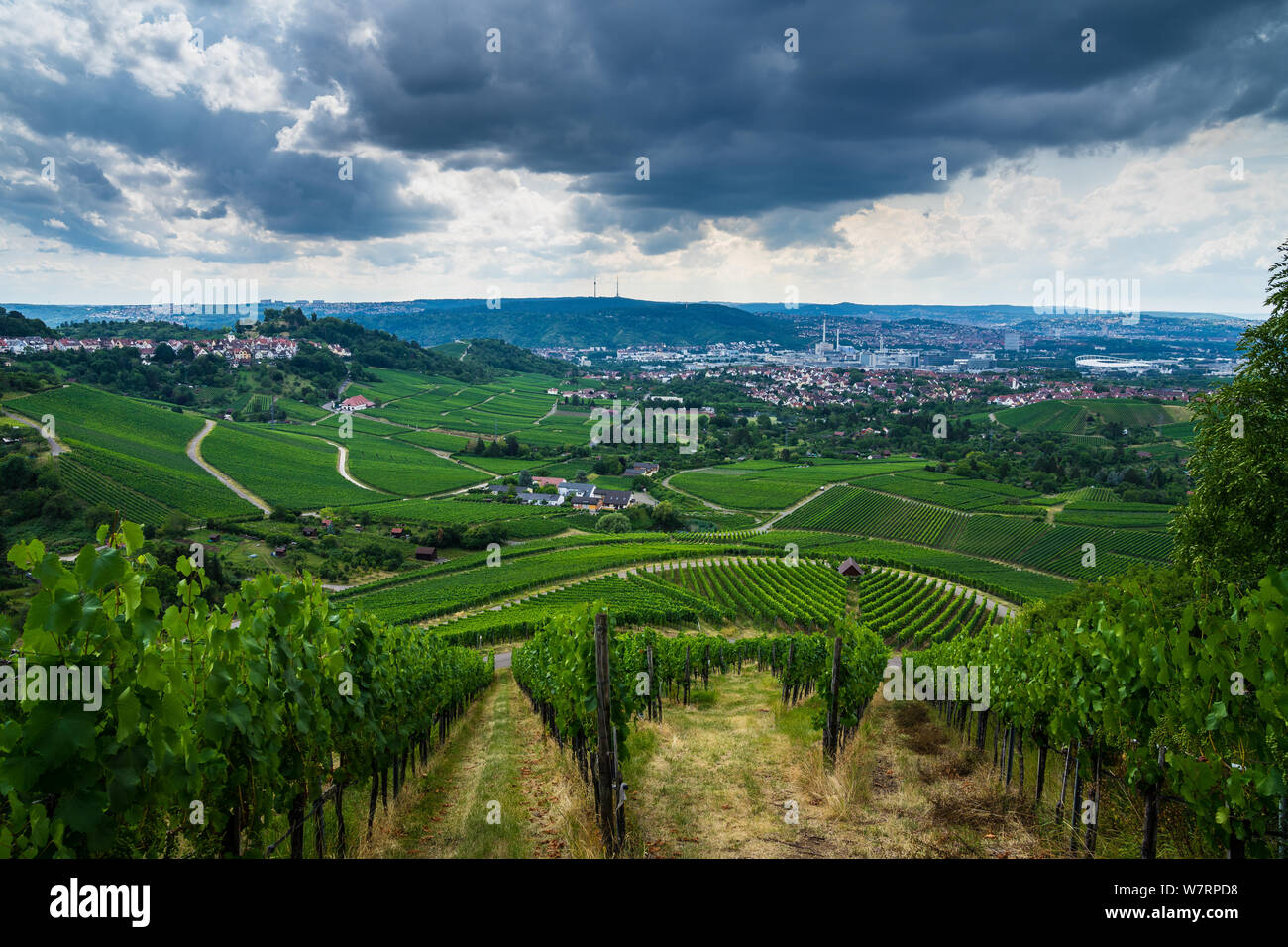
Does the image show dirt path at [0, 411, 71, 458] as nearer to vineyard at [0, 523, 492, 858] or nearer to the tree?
vineyard at [0, 523, 492, 858]

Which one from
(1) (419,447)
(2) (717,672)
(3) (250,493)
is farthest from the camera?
(1) (419,447)

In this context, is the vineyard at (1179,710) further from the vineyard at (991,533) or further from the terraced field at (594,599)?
the vineyard at (991,533)

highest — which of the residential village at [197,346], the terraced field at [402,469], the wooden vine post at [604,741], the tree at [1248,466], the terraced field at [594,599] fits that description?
the residential village at [197,346]

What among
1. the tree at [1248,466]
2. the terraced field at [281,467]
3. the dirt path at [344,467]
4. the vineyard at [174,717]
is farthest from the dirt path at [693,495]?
the vineyard at [174,717]

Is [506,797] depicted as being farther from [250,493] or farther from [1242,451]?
[250,493]

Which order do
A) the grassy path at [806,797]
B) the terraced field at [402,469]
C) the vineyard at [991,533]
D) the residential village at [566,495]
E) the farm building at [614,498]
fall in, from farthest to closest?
the terraced field at [402,469] → the farm building at [614,498] → the residential village at [566,495] → the vineyard at [991,533] → the grassy path at [806,797]

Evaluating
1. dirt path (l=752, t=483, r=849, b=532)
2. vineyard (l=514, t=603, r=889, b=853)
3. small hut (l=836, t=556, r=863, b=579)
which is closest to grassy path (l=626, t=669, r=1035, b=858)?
vineyard (l=514, t=603, r=889, b=853)

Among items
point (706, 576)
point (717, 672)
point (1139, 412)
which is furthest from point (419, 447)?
point (1139, 412)
